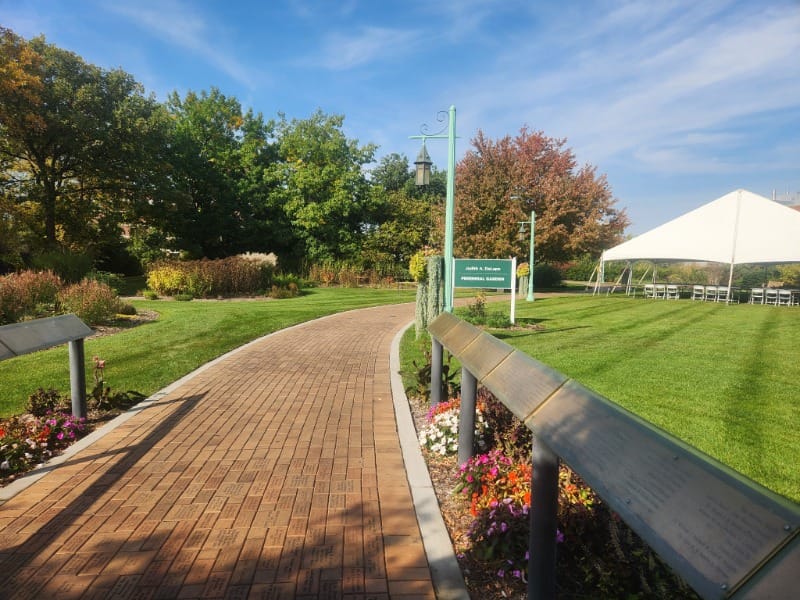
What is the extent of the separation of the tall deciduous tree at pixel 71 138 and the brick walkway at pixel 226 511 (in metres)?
20.5

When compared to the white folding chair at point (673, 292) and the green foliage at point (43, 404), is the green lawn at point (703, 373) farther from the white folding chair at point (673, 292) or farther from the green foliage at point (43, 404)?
the white folding chair at point (673, 292)

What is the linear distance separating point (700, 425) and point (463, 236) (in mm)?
24277

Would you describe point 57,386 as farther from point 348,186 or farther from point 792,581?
point 348,186

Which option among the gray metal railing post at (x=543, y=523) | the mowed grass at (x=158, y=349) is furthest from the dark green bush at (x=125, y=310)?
the gray metal railing post at (x=543, y=523)

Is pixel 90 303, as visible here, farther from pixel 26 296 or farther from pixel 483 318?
pixel 483 318

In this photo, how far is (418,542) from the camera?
9.66 feet

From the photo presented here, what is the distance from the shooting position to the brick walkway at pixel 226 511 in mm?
2559

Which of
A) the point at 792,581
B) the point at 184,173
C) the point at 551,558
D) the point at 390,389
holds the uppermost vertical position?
the point at 184,173

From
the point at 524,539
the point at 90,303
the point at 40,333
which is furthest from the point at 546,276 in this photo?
the point at 524,539

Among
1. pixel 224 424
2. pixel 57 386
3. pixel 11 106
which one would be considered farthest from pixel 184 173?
pixel 224 424

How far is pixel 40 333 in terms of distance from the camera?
4109 millimetres

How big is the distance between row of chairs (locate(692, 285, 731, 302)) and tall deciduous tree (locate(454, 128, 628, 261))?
5.99 metres

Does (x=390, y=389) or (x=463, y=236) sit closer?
(x=390, y=389)

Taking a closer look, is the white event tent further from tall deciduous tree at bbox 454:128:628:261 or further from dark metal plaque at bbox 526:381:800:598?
dark metal plaque at bbox 526:381:800:598
